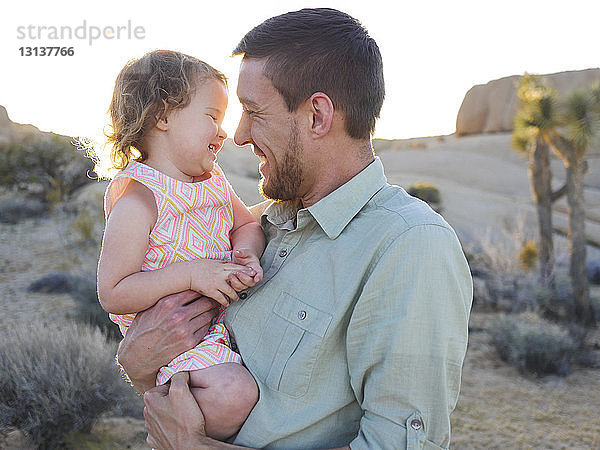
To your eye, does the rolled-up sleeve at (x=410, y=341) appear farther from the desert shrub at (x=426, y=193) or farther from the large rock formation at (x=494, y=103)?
the large rock formation at (x=494, y=103)

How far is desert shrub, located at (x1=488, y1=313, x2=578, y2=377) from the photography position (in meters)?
9.20

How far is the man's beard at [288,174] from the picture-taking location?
252cm

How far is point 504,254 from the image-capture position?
1512cm

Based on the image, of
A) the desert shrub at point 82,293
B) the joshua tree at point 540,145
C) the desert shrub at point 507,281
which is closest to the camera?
the desert shrub at point 82,293

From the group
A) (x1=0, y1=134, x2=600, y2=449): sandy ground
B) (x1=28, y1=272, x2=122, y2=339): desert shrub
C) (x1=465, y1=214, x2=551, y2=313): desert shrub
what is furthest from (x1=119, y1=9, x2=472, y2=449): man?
(x1=465, y1=214, x2=551, y2=313): desert shrub

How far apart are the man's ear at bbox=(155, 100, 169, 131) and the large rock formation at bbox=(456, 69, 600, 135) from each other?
180ft

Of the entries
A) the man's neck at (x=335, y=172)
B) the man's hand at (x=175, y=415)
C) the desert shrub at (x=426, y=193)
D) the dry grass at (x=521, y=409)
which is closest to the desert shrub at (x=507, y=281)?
the dry grass at (x=521, y=409)

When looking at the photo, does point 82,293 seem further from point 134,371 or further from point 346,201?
point 346,201

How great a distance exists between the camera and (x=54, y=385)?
5793 millimetres

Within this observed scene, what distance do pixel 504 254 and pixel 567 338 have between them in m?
5.64

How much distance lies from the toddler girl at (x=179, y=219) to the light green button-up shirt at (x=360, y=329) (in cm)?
12

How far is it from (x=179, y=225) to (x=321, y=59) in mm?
859

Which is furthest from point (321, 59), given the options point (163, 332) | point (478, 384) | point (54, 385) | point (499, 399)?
point (478, 384)

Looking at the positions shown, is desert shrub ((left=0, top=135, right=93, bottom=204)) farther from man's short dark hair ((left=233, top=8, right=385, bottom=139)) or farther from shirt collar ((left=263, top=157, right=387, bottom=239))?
shirt collar ((left=263, top=157, right=387, bottom=239))
